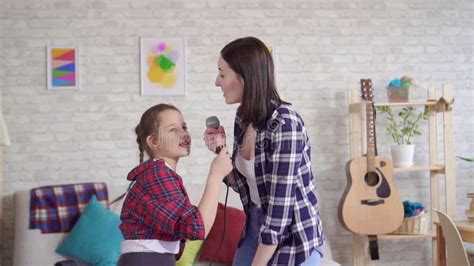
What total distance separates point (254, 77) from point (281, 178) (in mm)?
289

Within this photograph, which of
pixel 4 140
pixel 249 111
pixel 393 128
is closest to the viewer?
pixel 249 111

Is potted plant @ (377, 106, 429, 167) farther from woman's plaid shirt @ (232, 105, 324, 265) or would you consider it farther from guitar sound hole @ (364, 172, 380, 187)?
woman's plaid shirt @ (232, 105, 324, 265)

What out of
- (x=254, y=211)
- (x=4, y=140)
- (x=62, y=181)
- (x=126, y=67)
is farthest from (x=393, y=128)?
(x=254, y=211)

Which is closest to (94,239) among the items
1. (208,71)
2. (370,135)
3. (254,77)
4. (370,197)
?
(208,71)

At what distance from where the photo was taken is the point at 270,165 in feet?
5.80

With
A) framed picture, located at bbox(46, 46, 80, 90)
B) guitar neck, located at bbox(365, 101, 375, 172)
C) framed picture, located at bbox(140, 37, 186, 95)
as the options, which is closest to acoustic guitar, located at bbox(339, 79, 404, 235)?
guitar neck, located at bbox(365, 101, 375, 172)

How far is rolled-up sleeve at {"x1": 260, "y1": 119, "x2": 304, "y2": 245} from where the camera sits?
5.74 feet

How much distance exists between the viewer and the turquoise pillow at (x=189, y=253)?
417cm

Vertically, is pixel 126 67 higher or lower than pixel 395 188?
higher

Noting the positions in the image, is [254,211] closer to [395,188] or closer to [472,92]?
[395,188]

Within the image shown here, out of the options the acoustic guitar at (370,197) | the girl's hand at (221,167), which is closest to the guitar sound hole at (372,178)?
the acoustic guitar at (370,197)

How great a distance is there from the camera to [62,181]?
461 centimetres

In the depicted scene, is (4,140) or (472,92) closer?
(4,140)

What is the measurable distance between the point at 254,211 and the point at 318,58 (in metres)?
3.08
